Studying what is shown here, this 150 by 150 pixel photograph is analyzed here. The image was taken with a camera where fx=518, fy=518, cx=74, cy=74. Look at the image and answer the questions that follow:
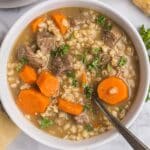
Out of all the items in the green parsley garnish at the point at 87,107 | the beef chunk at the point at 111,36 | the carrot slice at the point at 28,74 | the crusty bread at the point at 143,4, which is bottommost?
the green parsley garnish at the point at 87,107

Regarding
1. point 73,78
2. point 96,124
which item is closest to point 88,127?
point 96,124

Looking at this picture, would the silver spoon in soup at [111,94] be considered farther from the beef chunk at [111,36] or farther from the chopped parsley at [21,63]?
the chopped parsley at [21,63]

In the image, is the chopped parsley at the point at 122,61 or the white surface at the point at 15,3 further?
the white surface at the point at 15,3

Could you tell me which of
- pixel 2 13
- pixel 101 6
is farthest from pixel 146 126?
pixel 2 13

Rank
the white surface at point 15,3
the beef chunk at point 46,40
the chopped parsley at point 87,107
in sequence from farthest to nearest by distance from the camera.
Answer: the white surface at point 15,3 → the chopped parsley at point 87,107 → the beef chunk at point 46,40

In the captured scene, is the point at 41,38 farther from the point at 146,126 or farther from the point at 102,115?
the point at 146,126

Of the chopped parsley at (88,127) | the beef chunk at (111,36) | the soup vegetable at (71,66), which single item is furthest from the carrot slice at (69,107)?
the beef chunk at (111,36)

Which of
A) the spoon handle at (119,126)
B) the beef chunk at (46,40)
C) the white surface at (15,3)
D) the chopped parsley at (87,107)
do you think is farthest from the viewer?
the white surface at (15,3)
